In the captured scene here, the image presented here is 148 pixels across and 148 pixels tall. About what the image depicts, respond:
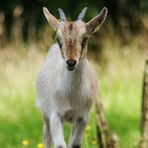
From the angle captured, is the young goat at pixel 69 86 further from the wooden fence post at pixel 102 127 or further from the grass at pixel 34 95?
the grass at pixel 34 95

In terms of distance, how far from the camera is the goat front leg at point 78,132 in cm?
789

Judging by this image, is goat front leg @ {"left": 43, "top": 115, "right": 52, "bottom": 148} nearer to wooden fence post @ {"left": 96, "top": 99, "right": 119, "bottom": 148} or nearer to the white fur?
wooden fence post @ {"left": 96, "top": 99, "right": 119, "bottom": 148}

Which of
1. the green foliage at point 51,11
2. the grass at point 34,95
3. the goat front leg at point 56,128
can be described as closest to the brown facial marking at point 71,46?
the goat front leg at point 56,128

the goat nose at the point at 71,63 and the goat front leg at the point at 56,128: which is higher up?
the goat nose at the point at 71,63

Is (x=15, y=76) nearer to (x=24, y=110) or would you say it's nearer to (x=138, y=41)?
(x=24, y=110)

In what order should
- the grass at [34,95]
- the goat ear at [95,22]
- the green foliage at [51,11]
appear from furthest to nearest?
the green foliage at [51,11] → the grass at [34,95] → the goat ear at [95,22]

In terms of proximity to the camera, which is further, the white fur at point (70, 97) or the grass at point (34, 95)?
the grass at point (34, 95)

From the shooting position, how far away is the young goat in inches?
283

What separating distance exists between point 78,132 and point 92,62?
10.9 m

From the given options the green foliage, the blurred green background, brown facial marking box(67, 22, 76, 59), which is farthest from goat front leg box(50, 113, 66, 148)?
the green foliage

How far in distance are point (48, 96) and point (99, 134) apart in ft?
2.95

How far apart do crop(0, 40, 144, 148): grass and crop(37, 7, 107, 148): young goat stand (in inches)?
119

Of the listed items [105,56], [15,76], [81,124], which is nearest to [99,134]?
[81,124]

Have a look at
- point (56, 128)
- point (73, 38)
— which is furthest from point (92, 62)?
point (73, 38)
